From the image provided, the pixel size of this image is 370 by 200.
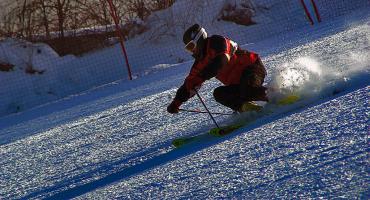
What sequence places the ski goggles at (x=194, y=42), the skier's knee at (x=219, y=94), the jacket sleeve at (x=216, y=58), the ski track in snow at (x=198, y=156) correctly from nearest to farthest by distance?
1. the ski track in snow at (x=198, y=156)
2. the jacket sleeve at (x=216, y=58)
3. the ski goggles at (x=194, y=42)
4. the skier's knee at (x=219, y=94)

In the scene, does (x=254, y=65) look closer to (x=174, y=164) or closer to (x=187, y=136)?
(x=187, y=136)

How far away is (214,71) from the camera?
5.37 m

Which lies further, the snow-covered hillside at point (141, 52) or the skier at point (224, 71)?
the snow-covered hillside at point (141, 52)

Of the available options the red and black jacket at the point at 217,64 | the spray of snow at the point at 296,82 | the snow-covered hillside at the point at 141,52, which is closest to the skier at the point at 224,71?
the red and black jacket at the point at 217,64

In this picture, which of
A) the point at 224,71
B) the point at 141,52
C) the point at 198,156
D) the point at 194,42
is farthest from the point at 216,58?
the point at 141,52

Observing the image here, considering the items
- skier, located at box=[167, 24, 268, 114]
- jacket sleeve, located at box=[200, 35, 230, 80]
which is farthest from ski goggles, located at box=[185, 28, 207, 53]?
jacket sleeve, located at box=[200, 35, 230, 80]

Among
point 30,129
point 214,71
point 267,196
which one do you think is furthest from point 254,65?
point 30,129

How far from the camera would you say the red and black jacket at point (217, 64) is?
539 centimetres

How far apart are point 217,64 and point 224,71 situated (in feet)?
1.39

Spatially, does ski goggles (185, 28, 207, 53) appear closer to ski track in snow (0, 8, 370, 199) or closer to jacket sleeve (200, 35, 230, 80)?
jacket sleeve (200, 35, 230, 80)

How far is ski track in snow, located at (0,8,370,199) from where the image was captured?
3223mm

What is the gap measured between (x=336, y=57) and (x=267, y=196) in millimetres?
5040

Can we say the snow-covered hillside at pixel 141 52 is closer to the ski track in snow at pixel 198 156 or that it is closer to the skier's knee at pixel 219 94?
the ski track in snow at pixel 198 156

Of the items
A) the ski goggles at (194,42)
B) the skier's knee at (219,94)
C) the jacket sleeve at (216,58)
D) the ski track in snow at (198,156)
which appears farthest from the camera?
the skier's knee at (219,94)
